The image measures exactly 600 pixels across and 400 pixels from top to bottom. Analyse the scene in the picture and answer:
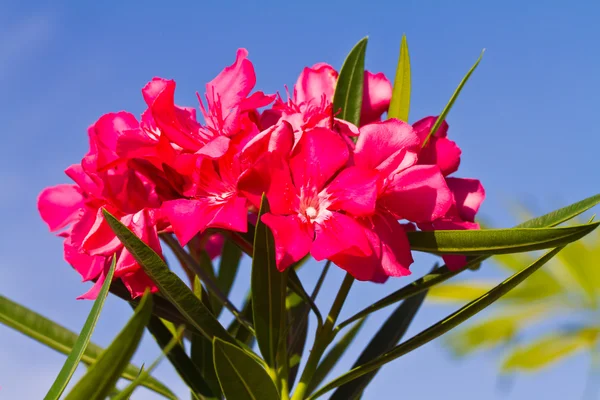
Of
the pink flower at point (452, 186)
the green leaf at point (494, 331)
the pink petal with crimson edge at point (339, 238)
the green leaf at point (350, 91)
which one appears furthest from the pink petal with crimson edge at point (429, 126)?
the green leaf at point (494, 331)

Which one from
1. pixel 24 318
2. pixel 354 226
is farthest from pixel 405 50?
pixel 24 318

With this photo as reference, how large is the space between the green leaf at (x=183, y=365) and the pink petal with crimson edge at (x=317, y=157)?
1.55ft

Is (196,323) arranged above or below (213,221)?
below

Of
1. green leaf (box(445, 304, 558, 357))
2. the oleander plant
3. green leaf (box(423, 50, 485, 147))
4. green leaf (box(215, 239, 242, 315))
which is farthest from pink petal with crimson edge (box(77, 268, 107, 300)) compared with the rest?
green leaf (box(445, 304, 558, 357))

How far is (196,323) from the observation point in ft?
3.42

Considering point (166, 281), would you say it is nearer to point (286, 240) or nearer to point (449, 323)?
point (286, 240)

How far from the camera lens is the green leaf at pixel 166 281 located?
88cm

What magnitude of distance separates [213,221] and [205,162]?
3.7 inches

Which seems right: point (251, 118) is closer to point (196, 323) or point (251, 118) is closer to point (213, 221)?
point (213, 221)

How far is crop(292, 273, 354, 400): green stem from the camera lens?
3.67 feet

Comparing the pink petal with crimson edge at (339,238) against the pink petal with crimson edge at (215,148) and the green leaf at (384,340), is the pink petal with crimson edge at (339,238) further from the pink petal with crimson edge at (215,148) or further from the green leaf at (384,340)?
the green leaf at (384,340)

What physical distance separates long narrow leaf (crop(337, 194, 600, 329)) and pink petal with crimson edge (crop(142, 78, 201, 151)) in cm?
39

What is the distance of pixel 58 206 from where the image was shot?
1265mm

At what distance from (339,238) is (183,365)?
50cm
